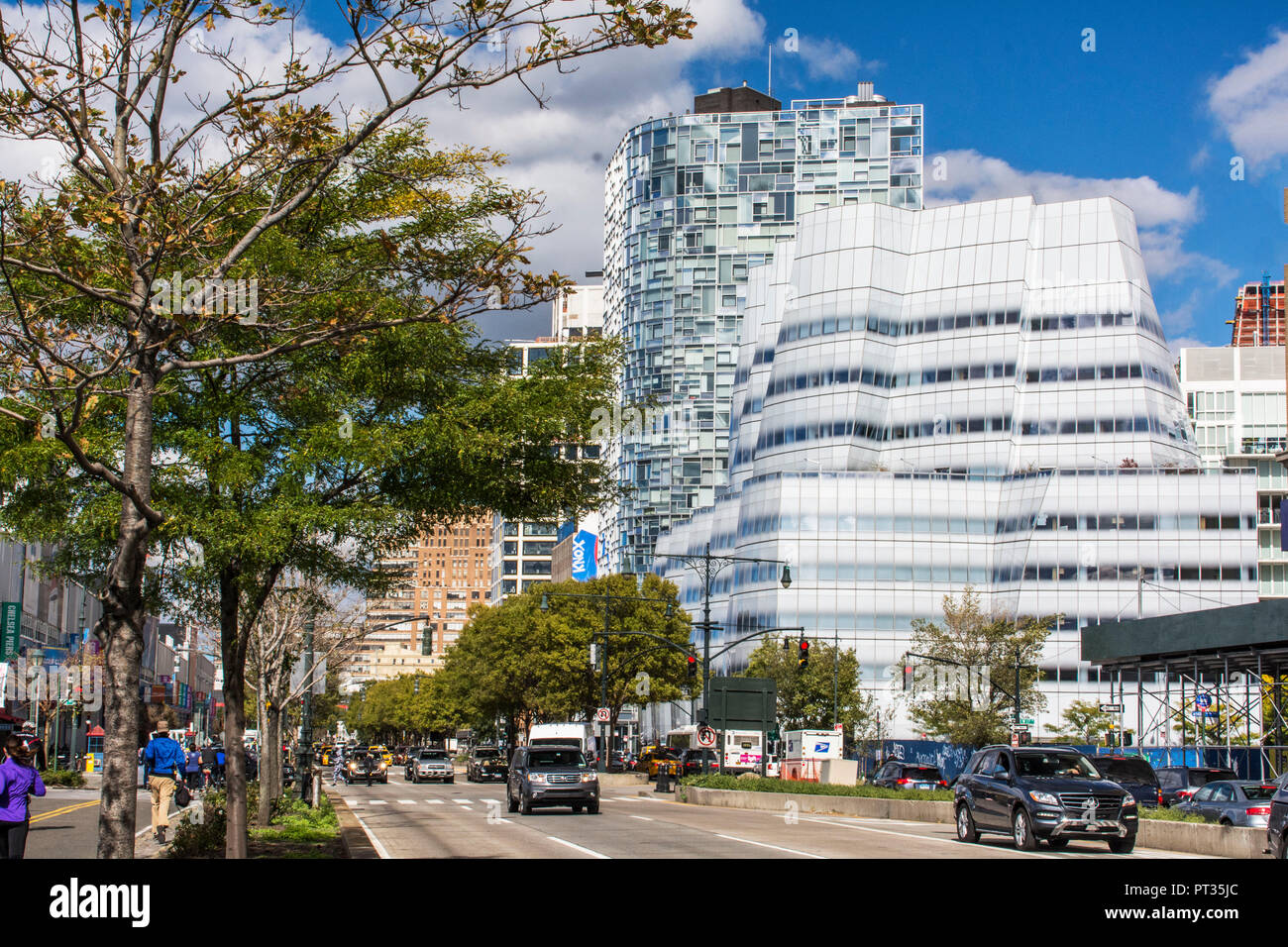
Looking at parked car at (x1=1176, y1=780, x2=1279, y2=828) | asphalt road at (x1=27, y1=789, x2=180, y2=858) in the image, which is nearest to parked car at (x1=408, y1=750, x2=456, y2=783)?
asphalt road at (x1=27, y1=789, x2=180, y2=858)

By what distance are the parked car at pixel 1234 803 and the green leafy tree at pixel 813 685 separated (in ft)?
180

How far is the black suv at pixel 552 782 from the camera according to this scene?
1479 inches

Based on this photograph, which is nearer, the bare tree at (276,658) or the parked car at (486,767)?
the bare tree at (276,658)

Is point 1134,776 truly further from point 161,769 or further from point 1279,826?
point 161,769

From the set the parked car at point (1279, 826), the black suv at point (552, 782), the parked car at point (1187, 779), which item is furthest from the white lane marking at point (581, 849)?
the parked car at point (1187, 779)

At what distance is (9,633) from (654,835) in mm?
55834

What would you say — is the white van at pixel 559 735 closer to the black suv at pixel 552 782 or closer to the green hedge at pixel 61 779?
the green hedge at pixel 61 779

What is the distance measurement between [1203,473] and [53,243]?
340 ft

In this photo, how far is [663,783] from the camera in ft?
184

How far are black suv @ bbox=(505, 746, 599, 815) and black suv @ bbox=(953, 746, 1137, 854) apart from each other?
15155 mm

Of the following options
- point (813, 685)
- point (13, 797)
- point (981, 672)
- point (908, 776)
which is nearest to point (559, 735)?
point (908, 776)

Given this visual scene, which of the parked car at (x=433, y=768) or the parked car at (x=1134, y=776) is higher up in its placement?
the parked car at (x=1134, y=776)

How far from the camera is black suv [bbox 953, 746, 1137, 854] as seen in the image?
871 inches
